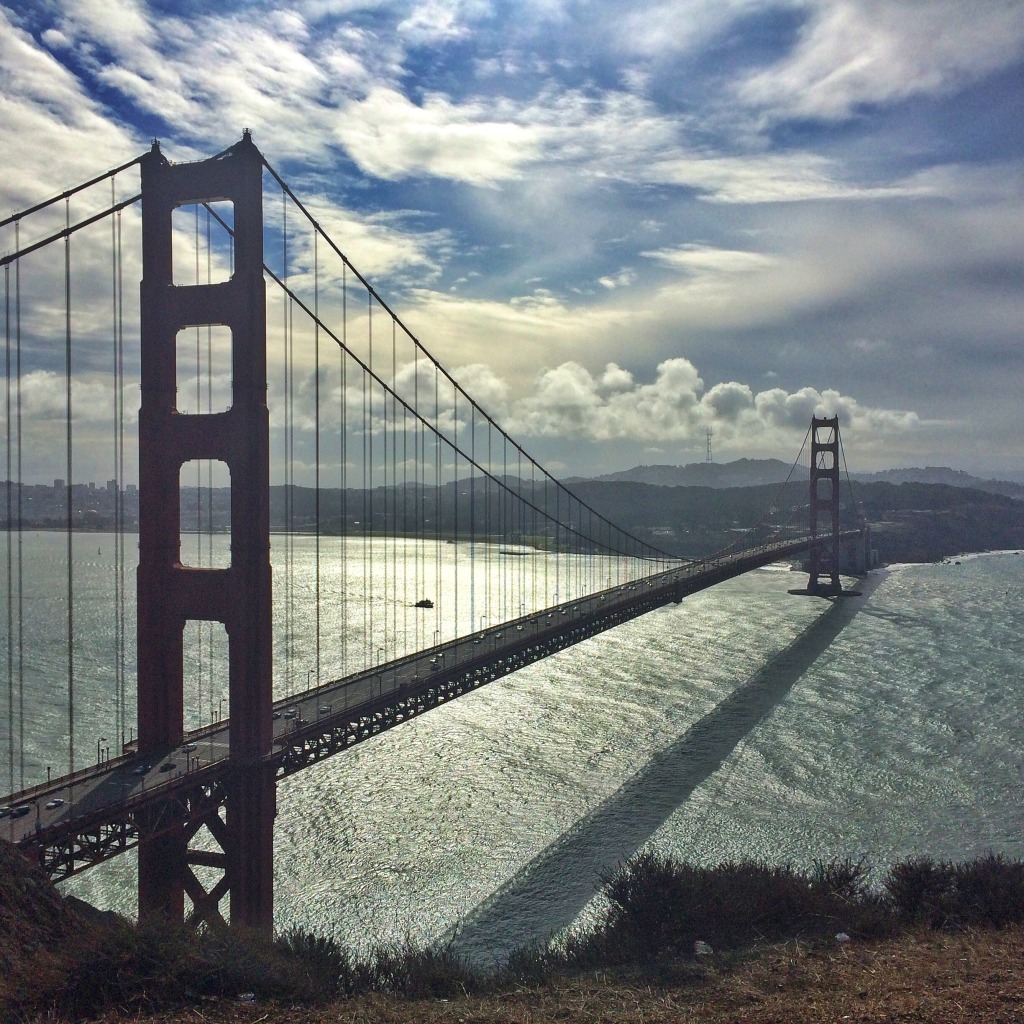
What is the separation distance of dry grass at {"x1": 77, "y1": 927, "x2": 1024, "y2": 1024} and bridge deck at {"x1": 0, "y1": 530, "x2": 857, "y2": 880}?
4.12m

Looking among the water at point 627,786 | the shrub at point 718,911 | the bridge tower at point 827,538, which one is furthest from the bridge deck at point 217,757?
the bridge tower at point 827,538

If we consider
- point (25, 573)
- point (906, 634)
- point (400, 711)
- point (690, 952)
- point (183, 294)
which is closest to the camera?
point (690, 952)

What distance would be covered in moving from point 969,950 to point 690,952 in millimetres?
3409

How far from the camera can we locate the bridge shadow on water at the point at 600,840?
49.8ft

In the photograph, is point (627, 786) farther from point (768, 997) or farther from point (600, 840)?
point (768, 997)

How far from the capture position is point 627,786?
2245 centimetres

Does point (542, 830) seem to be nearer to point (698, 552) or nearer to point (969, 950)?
point (969, 950)

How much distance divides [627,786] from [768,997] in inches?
536

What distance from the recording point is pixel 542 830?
19.4 meters

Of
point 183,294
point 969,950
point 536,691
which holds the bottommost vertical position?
point 536,691

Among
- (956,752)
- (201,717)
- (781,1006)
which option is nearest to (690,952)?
(781,1006)

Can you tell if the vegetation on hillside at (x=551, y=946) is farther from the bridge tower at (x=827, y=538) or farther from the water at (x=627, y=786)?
the bridge tower at (x=827, y=538)

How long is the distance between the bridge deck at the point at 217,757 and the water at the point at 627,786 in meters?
2.80

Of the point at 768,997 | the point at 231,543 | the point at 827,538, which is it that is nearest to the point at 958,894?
the point at 768,997
